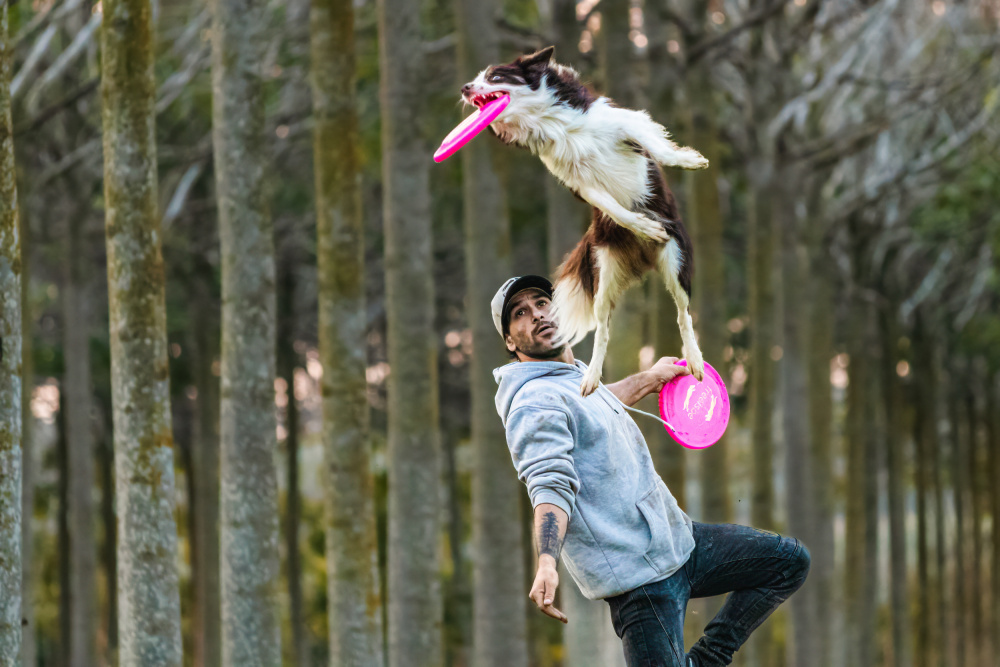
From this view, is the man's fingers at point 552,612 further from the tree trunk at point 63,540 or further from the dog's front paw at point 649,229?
the tree trunk at point 63,540

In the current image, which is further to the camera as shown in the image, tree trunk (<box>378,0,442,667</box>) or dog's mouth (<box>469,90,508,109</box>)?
tree trunk (<box>378,0,442,667</box>)

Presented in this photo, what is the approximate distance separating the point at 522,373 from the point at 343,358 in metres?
4.34

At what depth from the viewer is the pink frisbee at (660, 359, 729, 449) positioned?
158 inches

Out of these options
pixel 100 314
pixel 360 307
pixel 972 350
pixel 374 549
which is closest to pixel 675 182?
pixel 360 307

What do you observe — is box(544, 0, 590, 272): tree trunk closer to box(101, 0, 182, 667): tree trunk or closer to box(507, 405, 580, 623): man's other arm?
box(101, 0, 182, 667): tree trunk

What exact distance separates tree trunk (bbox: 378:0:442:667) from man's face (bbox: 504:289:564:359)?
16.6ft

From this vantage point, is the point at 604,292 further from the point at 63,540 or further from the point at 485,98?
the point at 63,540

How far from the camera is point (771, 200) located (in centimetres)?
1359

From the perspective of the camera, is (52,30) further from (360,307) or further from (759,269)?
(759,269)

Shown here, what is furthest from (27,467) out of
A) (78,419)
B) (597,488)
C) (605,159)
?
(605,159)

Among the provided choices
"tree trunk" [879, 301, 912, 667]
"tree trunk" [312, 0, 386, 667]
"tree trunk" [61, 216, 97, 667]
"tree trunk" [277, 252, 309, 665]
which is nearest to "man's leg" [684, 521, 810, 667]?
"tree trunk" [312, 0, 386, 667]

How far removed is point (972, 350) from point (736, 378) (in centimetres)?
642

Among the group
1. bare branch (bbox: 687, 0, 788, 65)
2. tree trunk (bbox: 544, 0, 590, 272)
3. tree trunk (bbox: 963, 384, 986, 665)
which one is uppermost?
bare branch (bbox: 687, 0, 788, 65)

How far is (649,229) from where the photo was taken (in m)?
3.31
